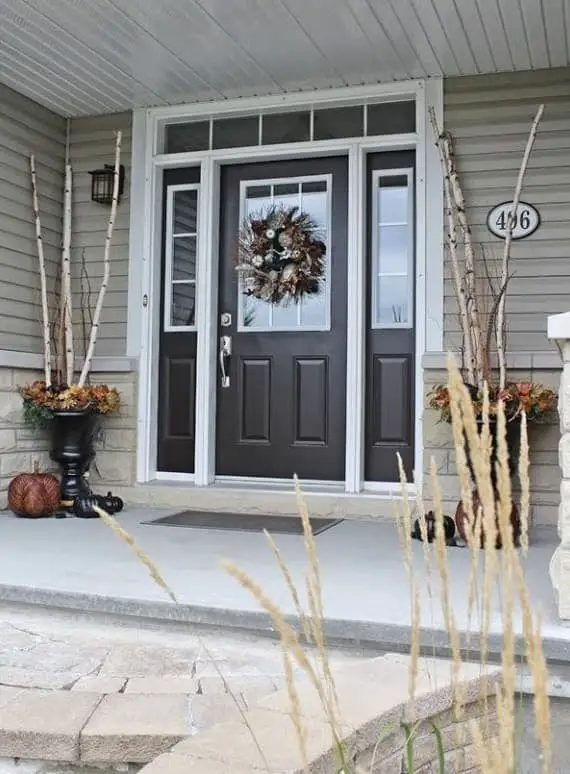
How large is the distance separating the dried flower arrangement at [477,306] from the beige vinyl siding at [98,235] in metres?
1.83

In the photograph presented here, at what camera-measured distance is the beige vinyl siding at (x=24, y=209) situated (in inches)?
Answer: 169

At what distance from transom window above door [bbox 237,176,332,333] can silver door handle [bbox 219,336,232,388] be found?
10 cm

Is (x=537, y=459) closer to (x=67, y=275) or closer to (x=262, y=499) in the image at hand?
(x=262, y=499)

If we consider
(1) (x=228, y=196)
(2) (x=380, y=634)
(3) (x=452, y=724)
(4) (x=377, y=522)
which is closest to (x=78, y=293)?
(1) (x=228, y=196)

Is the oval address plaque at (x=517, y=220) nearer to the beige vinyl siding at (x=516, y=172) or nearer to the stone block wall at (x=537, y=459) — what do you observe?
the beige vinyl siding at (x=516, y=172)

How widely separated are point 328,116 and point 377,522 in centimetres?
223

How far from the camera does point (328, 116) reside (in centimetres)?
437

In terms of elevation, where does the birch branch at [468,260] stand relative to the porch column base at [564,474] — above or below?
above

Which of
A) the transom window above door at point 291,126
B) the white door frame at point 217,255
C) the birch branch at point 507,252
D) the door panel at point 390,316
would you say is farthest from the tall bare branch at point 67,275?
the birch branch at point 507,252

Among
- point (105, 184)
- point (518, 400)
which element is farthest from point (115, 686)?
point (105, 184)

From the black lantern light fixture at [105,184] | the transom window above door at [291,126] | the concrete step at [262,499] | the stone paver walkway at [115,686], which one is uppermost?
the transom window above door at [291,126]

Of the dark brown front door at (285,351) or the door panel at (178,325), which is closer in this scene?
the dark brown front door at (285,351)

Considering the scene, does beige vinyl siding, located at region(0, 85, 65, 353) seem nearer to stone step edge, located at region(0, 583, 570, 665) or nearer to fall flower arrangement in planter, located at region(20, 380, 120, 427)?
fall flower arrangement in planter, located at region(20, 380, 120, 427)

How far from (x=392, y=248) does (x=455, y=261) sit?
0.58 metres
